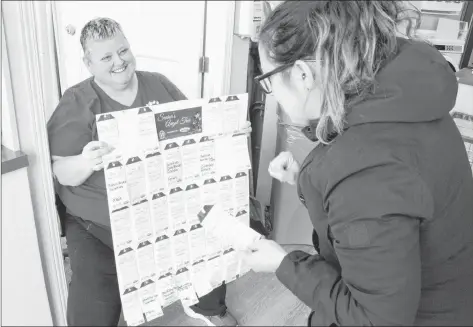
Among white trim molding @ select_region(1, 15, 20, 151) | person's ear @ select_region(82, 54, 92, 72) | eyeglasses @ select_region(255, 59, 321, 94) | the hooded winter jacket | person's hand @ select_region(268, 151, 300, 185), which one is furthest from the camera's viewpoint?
person's hand @ select_region(268, 151, 300, 185)

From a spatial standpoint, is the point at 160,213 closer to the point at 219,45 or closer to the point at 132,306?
the point at 132,306

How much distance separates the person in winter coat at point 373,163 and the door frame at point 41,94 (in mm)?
487

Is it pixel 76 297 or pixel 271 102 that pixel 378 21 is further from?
pixel 271 102

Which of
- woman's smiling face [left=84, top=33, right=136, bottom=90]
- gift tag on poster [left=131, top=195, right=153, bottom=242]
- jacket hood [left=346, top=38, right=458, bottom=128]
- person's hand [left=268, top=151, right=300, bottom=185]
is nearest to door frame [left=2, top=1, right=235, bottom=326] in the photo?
woman's smiling face [left=84, top=33, right=136, bottom=90]

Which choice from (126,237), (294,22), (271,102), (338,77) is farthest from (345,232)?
(271,102)

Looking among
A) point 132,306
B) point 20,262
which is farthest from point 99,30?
point 132,306

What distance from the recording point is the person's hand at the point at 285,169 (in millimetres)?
1255

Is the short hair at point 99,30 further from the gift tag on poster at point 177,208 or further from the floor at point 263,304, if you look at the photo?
the floor at point 263,304

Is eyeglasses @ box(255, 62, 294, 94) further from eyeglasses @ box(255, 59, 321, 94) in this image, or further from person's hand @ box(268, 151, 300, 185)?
person's hand @ box(268, 151, 300, 185)

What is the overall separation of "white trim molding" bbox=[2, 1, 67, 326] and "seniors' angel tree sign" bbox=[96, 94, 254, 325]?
14cm

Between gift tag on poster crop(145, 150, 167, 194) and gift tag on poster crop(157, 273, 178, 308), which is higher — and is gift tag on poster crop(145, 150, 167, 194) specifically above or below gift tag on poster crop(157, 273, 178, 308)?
above

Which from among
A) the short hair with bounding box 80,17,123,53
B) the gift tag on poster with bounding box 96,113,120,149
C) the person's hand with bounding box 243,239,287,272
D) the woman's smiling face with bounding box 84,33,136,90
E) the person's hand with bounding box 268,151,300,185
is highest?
the short hair with bounding box 80,17,123,53

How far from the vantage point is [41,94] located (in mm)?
960

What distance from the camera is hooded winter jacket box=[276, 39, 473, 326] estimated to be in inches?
26.9
